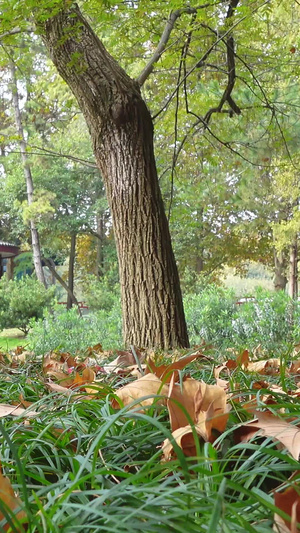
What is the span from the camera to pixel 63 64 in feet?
11.3

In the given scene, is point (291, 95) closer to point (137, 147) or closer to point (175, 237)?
point (137, 147)

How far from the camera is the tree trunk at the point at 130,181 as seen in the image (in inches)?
134

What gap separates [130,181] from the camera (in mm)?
3570

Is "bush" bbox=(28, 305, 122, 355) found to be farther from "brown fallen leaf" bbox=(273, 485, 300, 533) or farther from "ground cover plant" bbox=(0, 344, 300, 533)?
"brown fallen leaf" bbox=(273, 485, 300, 533)

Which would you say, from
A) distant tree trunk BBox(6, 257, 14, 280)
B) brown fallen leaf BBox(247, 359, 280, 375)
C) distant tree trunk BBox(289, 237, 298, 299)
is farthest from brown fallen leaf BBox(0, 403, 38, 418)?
distant tree trunk BBox(6, 257, 14, 280)

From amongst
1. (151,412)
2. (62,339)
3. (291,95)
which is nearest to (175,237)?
(291,95)

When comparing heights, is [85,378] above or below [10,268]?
below

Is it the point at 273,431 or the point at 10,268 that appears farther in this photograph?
the point at 10,268

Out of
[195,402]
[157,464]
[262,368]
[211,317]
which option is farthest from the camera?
[211,317]

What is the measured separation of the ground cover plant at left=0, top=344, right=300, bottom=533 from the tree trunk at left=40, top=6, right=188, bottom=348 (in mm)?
2467

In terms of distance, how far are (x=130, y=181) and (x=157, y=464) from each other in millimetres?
3103

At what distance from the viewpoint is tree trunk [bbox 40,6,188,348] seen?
11.2 ft

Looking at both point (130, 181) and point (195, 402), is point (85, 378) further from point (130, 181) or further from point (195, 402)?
point (130, 181)

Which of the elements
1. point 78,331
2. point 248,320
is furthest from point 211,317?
point 78,331
